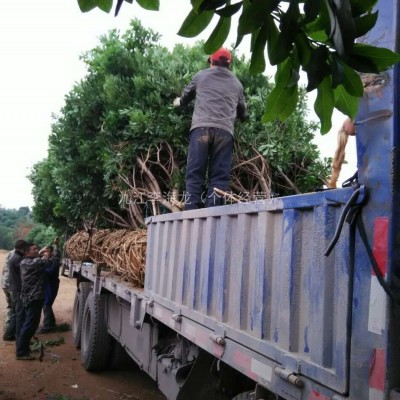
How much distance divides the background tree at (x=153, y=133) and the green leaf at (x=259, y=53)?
349 cm

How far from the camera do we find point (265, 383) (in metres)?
2.12

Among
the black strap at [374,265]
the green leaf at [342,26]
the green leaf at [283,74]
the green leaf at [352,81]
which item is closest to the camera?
the green leaf at [342,26]

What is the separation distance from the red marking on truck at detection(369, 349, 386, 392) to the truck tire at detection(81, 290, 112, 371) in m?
5.41

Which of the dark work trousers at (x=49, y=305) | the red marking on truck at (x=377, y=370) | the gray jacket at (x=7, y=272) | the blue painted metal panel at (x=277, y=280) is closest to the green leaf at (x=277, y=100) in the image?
the blue painted metal panel at (x=277, y=280)

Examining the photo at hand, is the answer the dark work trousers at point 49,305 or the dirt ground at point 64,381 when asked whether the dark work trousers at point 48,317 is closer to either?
the dark work trousers at point 49,305

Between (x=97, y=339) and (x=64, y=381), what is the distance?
721 mm

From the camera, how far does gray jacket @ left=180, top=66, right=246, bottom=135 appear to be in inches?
175

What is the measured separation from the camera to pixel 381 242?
1533 mm

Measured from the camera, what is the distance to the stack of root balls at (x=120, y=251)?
192 inches

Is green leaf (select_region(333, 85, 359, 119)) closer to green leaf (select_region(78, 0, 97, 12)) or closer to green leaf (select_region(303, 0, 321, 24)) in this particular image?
green leaf (select_region(303, 0, 321, 24))

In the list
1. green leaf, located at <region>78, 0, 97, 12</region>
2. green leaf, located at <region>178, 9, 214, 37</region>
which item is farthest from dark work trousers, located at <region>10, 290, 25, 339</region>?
green leaf, located at <region>178, 9, 214, 37</region>

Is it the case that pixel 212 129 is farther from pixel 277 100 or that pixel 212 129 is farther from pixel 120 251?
pixel 277 100

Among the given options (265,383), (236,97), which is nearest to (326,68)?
(265,383)

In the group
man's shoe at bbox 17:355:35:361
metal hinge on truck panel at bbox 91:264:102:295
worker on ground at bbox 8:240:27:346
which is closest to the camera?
metal hinge on truck panel at bbox 91:264:102:295
